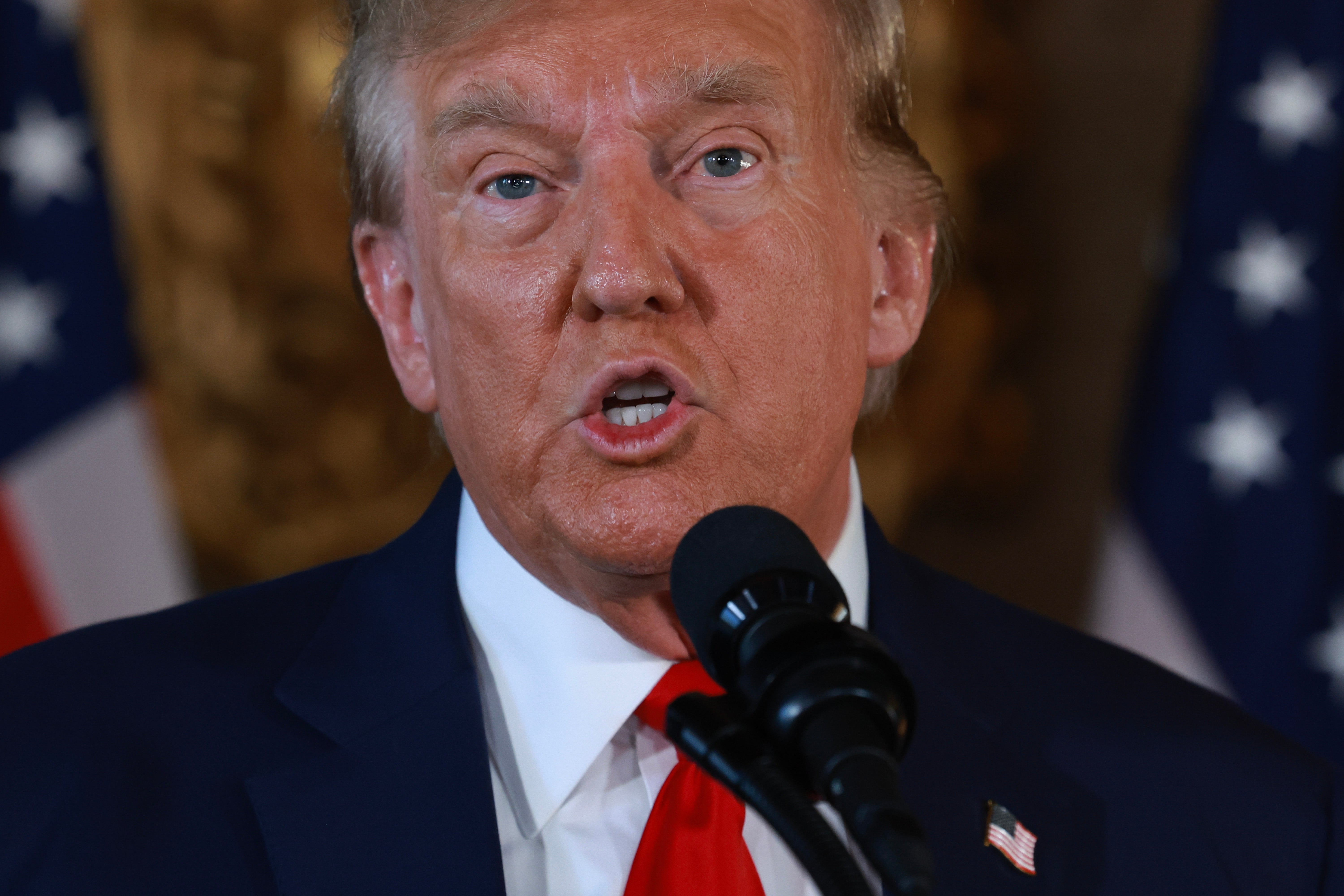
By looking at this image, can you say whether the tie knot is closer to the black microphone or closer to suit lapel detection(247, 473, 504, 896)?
suit lapel detection(247, 473, 504, 896)

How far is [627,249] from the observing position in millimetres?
1545

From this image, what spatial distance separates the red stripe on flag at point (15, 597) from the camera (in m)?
3.69

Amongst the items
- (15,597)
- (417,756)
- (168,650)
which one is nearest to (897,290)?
(417,756)

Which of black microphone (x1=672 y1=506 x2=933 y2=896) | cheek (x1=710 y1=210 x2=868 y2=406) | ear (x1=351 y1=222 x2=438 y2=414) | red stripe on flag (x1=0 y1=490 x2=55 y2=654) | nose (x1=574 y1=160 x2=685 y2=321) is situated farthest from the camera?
red stripe on flag (x1=0 y1=490 x2=55 y2=654)

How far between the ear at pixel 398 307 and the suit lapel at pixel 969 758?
697mm

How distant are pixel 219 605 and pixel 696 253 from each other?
85cm

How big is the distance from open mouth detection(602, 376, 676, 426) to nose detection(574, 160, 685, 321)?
0.28 ft

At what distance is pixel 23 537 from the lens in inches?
148

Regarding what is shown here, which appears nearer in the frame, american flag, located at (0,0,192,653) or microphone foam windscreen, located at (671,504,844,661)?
microphone foam windscreen, located at (671,504,844,661)

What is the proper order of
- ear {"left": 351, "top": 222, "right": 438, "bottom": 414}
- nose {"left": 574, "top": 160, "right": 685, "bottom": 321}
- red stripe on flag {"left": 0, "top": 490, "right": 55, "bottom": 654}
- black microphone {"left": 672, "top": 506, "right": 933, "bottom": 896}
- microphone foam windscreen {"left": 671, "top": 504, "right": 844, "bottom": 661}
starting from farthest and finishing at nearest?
red stripe on flag {"left": 0, "top": 490, "right": 55, "bottom": 654} < ear {"left": 351, "top": 222, "right": 438, "bottom": 414} < nose {"left": 574, "top": 160, "right": 685, "bottom": 321} < microphone foam windscreen {"left": 671, "top": 504, "right": 844, "bottom": 661} < black microphone {"left": 672, "top": 506, "right": 933, "bottom": 896}

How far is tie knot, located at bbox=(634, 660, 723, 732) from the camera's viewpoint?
1.69 meters

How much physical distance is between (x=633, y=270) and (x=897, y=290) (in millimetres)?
561

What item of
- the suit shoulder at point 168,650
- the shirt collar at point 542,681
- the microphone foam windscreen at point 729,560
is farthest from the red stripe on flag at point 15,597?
the microphone foam windscreen at point 729,560

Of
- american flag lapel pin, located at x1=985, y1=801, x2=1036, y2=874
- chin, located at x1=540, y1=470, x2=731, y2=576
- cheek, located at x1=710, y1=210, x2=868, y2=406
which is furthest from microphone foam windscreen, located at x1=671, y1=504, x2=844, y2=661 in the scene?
american flag lapel pin, located at x1=985, y1=801, x2=1036, y2=874
